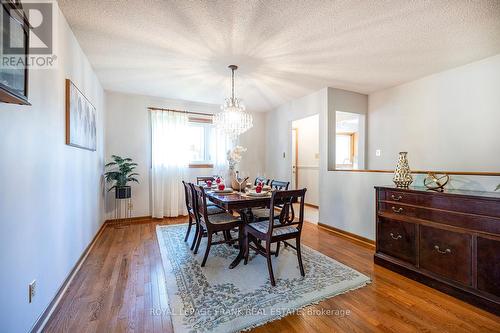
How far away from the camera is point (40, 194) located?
1.55 m

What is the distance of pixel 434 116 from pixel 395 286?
8.39 feet

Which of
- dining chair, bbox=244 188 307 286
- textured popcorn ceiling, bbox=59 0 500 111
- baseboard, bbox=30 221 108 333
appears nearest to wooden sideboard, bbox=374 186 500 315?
dining chair, bbox=244 188 307 286

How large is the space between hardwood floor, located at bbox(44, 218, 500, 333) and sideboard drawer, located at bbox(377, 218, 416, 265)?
0.22 m

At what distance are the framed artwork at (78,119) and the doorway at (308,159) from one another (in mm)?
4359

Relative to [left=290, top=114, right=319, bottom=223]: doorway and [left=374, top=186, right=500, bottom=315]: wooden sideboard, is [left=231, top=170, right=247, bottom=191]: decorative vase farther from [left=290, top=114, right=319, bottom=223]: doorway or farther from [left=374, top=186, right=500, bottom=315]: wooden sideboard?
[left=290, top=114, right=319, bottom=223]: doorway

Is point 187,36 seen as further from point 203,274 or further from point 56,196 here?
point 203,274

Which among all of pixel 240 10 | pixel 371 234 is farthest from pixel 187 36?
pixel 371 234

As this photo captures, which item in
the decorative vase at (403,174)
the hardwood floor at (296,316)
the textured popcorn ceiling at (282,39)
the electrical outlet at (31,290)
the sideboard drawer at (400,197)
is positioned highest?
the textured popcorn ceiling at (282,39)

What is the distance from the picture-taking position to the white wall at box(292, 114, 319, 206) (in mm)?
5863

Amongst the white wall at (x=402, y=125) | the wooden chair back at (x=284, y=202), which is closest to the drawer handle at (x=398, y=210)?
the white wall at (x=402, y=125)

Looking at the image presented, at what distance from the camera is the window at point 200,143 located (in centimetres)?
491

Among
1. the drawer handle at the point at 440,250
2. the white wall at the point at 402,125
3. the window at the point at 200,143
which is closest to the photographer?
the drawer handle at the point at 440,250

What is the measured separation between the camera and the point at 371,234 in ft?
10.3

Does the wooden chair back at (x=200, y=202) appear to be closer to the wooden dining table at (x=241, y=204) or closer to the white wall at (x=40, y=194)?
the wooden dining table at (x=241, y=204)
